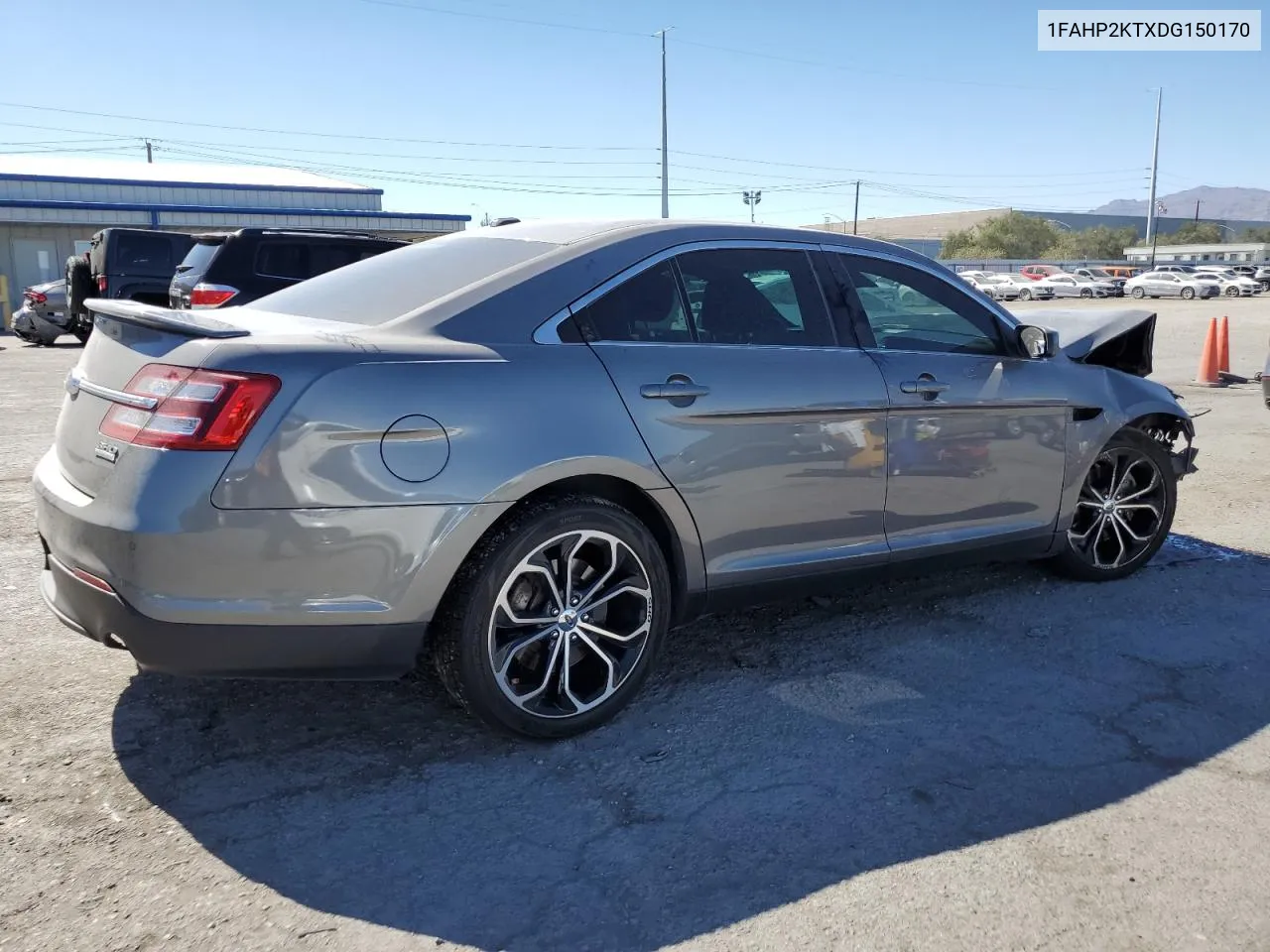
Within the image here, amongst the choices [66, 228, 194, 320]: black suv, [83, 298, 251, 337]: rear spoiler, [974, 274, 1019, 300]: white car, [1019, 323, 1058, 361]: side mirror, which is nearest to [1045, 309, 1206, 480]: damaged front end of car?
[1019, 323, 1058, 361]: side mirror

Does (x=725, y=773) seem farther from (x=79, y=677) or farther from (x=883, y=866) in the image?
(x=79, y=677)

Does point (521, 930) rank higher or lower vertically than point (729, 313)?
lower

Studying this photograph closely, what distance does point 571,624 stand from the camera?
3268 millimetres

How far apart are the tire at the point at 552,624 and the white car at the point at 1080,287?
181ft

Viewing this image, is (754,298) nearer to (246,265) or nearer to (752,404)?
(752,404)

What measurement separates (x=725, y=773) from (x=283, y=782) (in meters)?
1.27

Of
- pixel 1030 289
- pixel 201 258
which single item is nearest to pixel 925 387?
pixel 201 258

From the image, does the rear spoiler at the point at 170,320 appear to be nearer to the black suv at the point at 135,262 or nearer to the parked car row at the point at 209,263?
the parked car row at the point at 209,263

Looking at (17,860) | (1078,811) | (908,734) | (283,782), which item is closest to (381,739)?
(283,782)

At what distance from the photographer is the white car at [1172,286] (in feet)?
161

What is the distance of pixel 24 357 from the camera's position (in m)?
17.7

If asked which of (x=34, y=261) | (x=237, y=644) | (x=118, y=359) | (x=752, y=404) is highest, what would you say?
(x=34, y=261)

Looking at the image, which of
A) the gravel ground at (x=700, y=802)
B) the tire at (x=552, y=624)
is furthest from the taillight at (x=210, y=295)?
the tire at (x=552, y=624)

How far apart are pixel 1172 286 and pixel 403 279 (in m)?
54.7
